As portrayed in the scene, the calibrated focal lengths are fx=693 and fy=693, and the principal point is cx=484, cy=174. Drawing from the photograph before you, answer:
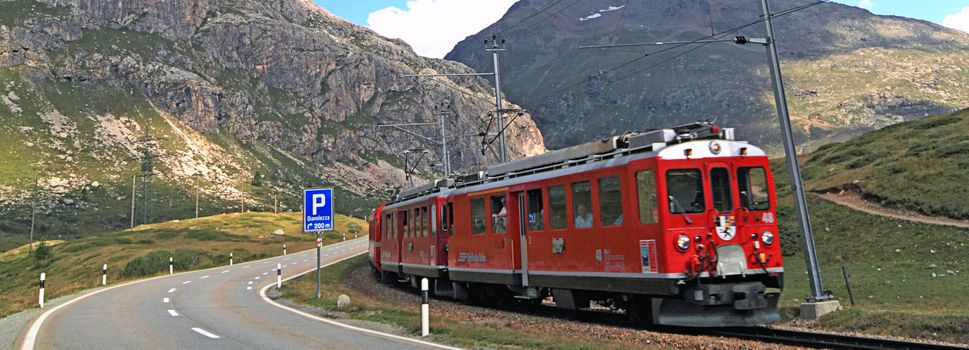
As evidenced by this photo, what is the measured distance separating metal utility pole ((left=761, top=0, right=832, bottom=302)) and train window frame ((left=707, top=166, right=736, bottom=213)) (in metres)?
2.75

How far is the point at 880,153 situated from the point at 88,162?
142794mm

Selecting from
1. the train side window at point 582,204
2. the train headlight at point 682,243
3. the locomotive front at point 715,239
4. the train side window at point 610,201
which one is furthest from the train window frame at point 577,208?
the train headlight at point 682,243

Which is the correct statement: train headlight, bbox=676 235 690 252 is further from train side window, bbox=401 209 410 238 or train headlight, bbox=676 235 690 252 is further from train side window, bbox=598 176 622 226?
train side window, bbox=401 209 410 238

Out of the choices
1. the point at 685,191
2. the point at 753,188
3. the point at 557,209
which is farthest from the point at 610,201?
the point at 753,188

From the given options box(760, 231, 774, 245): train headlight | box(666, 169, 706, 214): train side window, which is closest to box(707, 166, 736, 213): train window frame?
box(666, 169, 706, 214): train side window

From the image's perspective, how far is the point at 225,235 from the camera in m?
84.7

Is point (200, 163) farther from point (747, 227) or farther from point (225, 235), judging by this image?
point (747, 227)

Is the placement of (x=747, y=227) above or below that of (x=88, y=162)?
below

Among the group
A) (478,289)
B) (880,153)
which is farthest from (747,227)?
(880,153)

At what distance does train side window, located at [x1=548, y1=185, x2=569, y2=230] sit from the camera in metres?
15.3

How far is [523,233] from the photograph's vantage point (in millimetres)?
16984

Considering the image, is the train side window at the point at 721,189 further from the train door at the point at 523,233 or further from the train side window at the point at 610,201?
the train door at the point at 523,233

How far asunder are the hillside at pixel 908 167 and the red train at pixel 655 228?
2139 centimetres

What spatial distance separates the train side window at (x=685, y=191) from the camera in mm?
12641
